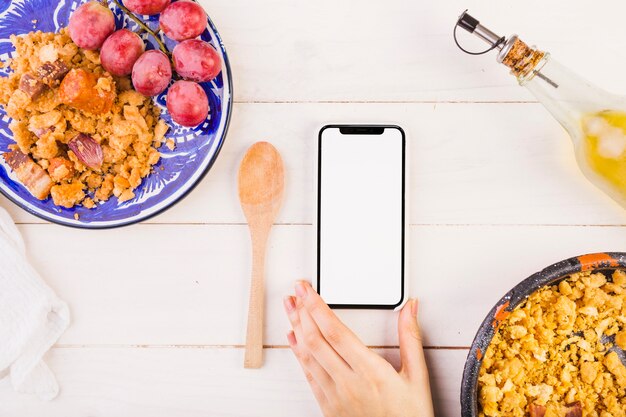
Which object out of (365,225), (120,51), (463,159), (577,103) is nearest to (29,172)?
(120,51)

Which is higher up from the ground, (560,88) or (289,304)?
(560,88)

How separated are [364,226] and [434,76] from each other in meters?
0.22

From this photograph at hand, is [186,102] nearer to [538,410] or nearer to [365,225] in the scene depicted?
[365,225]

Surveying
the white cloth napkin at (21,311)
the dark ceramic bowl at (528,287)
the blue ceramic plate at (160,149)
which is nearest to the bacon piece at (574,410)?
the dark ceramic bowl at (528,287)

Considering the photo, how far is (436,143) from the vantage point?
0.72m

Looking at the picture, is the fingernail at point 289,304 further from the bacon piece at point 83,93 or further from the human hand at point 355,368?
the bacon piece at point 83,93

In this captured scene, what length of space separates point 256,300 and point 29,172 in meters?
0.32

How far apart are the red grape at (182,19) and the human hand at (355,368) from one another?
13.8 inches

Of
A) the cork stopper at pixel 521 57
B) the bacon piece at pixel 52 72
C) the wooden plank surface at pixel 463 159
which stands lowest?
the wooden plank surface at pixel 463 159

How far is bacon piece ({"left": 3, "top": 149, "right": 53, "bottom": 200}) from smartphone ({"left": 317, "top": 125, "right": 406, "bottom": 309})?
0.34 metres

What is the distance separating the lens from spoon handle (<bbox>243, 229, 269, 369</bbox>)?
714mm

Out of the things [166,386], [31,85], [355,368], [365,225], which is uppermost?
[31,85]

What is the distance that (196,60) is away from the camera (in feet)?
2.02

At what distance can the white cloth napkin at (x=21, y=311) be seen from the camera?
72 cm
